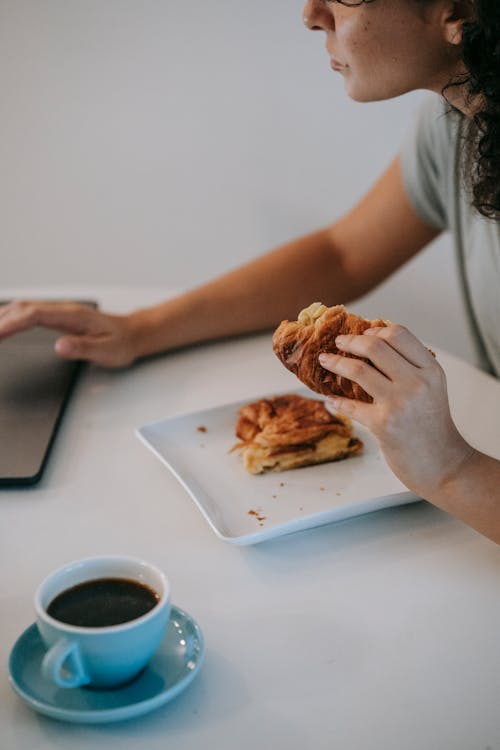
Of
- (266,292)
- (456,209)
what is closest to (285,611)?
(266,292)

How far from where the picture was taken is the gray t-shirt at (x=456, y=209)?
1578mm

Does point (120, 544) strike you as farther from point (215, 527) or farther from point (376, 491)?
point (376, 491)

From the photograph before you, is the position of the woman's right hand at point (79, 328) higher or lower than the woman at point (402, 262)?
lower

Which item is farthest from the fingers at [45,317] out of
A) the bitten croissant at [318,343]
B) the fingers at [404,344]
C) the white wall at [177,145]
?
the white wall at [177,145]

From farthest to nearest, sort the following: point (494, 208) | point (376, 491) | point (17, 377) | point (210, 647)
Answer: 1. point (17, 377)
2. point (494, 208)
3. point (376, 491)
4. point (210, 647)

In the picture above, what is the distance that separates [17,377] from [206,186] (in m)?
1.36

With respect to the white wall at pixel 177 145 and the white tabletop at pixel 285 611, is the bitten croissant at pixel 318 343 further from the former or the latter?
the white wall at pixel 177 145

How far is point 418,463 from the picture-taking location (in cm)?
98

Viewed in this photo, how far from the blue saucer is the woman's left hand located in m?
0.30

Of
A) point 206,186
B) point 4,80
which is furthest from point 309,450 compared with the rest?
point 4,80

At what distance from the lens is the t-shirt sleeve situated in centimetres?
163

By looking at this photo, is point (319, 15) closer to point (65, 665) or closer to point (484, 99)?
point (484, 99)

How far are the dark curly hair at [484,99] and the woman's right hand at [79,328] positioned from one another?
2.12 ft

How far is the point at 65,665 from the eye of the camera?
735 mm
